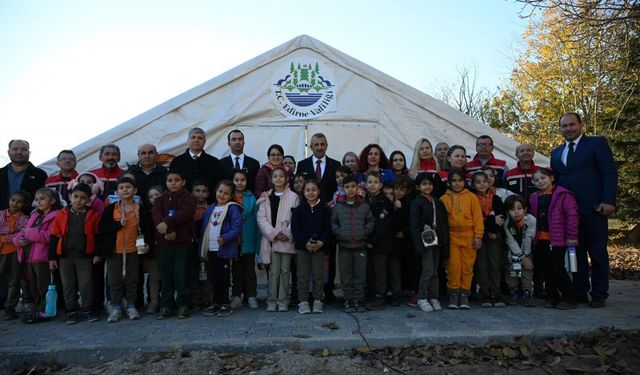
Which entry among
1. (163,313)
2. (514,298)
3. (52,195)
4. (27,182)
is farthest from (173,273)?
(514,298)

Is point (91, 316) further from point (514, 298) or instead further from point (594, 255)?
point (594, 255)

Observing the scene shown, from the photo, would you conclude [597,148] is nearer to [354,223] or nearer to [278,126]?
[354,223]

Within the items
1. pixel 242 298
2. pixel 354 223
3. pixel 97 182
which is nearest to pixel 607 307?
pixel 354 223

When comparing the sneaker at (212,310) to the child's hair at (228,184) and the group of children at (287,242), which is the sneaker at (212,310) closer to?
the group of children at (287,242)

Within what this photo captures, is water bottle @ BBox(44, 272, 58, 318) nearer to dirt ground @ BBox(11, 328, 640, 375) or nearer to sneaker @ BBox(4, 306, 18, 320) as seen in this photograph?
sneaker @ BBox(4, 306, 18, 320)

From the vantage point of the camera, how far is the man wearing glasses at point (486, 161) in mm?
5484

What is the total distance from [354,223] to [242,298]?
184 centimetres

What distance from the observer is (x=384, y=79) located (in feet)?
21.8

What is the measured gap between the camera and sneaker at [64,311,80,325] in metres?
4.35

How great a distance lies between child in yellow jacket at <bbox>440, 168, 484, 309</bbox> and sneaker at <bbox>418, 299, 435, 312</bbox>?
259mm

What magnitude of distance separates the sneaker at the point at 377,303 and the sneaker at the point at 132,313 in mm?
2432

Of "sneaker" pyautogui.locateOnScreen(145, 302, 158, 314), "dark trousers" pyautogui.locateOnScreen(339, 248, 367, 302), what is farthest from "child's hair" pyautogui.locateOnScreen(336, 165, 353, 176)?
"sneaker" pyautogui.locateOnScreen(145, 302, 158, 314)

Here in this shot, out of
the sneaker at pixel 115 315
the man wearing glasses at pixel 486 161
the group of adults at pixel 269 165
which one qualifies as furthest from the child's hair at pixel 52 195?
the man wearing glasses at pixel 486 161

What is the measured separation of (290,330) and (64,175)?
11.9 ft
